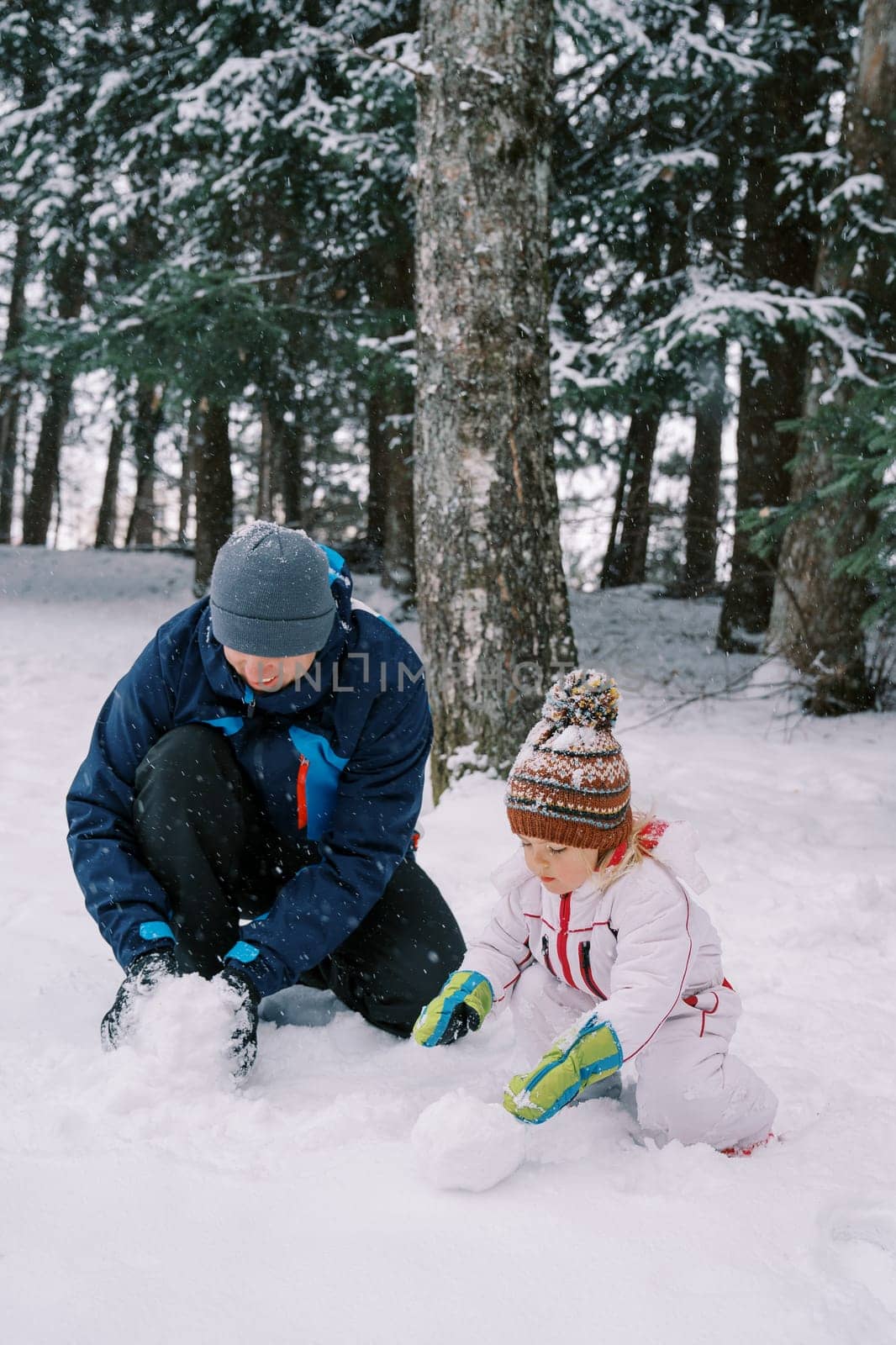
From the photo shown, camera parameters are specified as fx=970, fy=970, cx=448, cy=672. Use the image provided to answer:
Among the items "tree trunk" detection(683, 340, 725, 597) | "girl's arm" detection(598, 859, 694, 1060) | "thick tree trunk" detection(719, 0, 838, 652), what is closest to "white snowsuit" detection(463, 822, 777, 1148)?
"girl's arm" detection(598, 859, 694, 1060)

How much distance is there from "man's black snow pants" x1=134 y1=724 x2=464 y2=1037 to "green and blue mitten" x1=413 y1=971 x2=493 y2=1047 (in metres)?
0.45

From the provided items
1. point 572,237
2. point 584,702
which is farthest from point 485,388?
point 572,237

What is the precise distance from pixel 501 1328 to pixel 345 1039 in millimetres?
1069

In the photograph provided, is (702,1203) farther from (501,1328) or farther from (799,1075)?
(799,1075)

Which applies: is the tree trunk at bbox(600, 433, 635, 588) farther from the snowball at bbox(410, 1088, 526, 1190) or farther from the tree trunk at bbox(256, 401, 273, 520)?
the tree trunk at bbox(256, 401, 273, 520)

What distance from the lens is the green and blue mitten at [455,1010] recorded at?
73.7 inches

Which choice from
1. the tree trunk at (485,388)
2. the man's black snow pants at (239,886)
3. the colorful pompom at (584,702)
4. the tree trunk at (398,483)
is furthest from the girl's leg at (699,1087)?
the tree trunk at (398,483)

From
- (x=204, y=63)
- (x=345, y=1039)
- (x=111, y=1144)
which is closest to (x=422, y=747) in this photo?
(x=345, y=1039)

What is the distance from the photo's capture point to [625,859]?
1.86 metres

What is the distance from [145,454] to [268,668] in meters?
13.8

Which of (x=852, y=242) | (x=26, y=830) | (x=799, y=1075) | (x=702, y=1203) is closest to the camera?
(x=702, y=1203)

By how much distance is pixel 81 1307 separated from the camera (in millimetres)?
1352

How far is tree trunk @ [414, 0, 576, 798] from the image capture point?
13.6 ft

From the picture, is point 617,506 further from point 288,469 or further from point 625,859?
point 625,859
